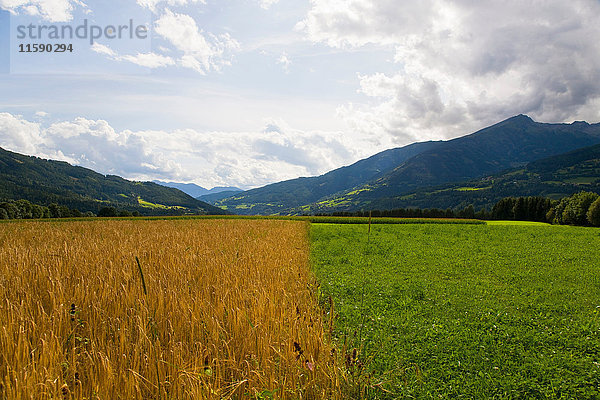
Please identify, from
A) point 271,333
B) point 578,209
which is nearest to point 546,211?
point 578,209

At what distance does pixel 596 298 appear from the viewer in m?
7.23

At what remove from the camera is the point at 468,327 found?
5449mm

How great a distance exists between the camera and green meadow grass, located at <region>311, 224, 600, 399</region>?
12.3 ft

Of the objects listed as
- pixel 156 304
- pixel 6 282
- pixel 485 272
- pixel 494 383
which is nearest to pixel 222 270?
pixel 156 304

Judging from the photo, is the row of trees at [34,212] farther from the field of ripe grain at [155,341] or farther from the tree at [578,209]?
the tree at [578,209]

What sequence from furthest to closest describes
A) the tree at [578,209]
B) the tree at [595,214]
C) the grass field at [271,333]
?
1. the tree at [578,209]
2. the tree at [595,214]
3. the grass field at [271,333]

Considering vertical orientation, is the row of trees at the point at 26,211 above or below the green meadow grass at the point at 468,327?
above

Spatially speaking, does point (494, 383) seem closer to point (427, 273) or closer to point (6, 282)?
point (427, 273)

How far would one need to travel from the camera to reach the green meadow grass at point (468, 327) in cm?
376

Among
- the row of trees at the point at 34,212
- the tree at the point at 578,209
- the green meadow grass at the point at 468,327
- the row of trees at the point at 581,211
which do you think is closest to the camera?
the green meadow grass at the point at 468,327

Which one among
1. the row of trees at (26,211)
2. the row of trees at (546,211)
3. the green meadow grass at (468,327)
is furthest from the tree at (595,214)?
the row of trees at (26,211)

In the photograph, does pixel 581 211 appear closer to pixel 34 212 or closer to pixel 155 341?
pixel 155 341

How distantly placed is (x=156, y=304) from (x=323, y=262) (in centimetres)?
796

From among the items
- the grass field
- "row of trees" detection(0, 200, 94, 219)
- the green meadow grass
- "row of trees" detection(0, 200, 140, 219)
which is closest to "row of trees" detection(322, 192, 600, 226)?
the green meadow grass
